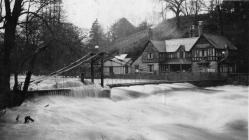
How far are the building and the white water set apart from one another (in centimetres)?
2077

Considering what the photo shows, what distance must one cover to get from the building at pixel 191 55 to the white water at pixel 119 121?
2077cm

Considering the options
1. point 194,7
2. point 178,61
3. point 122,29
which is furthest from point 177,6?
point 122,29

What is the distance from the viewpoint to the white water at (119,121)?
36.6 feet

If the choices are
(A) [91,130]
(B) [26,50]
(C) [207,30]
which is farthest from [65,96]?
(C) [207,30]

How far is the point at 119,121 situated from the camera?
14117 millimetres

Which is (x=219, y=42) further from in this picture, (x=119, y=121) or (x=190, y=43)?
(x=119, y=121)

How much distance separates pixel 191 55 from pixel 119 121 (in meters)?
31.7

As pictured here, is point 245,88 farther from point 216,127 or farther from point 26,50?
point 26,50

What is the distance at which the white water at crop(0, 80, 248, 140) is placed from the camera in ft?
36.6

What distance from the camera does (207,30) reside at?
53.4 m

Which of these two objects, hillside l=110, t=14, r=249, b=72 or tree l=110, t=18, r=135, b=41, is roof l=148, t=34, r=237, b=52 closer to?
→ hillside l=110, t=14, r=249, b=72

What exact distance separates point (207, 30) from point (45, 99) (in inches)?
1675

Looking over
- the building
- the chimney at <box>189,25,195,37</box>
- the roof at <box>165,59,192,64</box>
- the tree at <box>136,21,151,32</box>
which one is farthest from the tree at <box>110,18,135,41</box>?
the roof at <box>165,59,192,64</box>

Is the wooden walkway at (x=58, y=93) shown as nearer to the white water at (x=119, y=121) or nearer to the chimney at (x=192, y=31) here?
the white water at (x=119, y=121)
